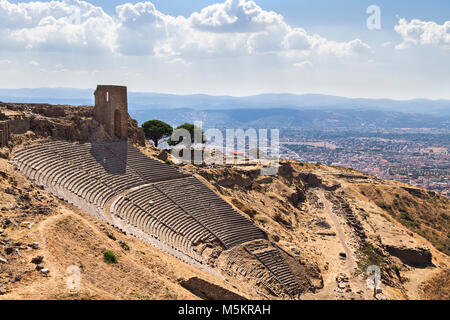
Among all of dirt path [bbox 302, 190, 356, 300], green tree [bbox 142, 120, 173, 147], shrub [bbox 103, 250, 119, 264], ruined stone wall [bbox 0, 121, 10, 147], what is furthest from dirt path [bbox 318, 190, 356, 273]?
ruined stone wall [bbox 0, 121, 10, 147]

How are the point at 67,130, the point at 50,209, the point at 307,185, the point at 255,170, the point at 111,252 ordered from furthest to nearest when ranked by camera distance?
the point at 307,185, the point at 255,170, the point at 67,130, the point at 50,209, the point at 111,252

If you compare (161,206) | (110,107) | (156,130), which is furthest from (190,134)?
(161,206)

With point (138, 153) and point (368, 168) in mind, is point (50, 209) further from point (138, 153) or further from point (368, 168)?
point (368, 168)

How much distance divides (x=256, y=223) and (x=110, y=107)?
19138 millimetres

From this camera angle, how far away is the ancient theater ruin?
25.6 m

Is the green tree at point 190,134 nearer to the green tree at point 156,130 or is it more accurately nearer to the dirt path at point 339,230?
the green tree at point 156,130

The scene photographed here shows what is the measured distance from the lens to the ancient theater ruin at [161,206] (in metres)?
25.6

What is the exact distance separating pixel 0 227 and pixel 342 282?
23.7 m

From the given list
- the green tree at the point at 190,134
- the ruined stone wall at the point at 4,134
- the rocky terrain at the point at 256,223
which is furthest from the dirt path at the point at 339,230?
the ruined stone wall at the point at 4,134

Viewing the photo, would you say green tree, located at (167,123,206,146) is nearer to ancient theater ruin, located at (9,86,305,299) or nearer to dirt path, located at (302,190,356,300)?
ancient theater ruin, located at (9,86,305,299)

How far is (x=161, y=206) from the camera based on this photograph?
30.5 m

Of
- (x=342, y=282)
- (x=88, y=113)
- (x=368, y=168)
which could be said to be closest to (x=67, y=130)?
(x=88, y=113)

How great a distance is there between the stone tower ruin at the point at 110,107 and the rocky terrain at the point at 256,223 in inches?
56.5

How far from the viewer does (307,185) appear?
57.8m
